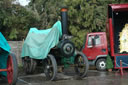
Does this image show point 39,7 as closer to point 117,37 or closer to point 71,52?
point 117,37

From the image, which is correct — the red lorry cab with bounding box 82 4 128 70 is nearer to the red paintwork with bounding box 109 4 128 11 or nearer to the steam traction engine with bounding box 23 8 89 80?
the red paintwork with bounding box 109 4 128 11

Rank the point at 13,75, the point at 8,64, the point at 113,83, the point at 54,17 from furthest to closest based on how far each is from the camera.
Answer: the point at 54,17
the point at 113,83
the point at 8,64
the point at 13,75

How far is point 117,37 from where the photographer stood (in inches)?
440

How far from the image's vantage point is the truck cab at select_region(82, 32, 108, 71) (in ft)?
37.0

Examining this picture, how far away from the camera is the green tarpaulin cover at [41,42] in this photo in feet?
28.9

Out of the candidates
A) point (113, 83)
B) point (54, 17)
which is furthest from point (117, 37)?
point (54, 17)

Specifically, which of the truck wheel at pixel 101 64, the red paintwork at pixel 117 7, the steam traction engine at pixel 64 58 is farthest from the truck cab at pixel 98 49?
the steam traction engine at pixel 64 58

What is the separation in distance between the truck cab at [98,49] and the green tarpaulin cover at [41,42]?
9.22ft

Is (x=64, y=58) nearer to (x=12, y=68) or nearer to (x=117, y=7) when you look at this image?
(x=12, y=68)

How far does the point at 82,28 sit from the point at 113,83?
9009 millimetres

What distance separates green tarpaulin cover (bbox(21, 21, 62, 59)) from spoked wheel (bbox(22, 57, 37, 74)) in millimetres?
255

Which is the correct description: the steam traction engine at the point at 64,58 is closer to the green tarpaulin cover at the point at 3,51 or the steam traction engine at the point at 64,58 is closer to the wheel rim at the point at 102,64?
the green tarpaulin cover at the point at 3,51

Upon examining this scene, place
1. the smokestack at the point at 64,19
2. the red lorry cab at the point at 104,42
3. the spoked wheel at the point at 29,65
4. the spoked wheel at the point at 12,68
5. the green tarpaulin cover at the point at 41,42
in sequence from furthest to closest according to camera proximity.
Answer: the red lorry cab at the point at 104,42, the spoked wheel at the point at 29,65, the smokestack at the point at 64,19, the green tarpaulin cover at the point at 41,42, the spoked wheel at the point at 12,68

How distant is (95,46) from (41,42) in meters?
3.31
